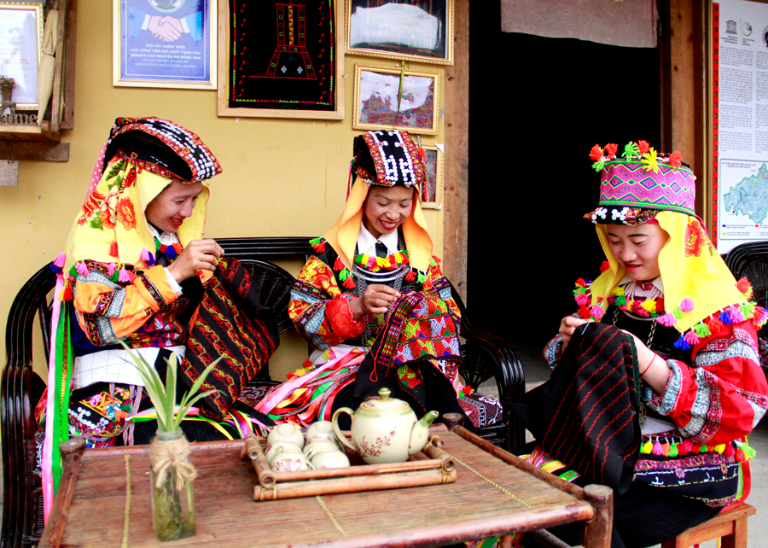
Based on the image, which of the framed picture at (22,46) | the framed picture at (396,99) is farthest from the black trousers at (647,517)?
the framed picture at (22,46)

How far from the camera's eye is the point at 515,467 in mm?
1809

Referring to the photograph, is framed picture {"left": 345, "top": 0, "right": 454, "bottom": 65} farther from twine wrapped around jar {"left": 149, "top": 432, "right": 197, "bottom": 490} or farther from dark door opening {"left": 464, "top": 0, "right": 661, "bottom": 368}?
twine wrapped around jar {"left": 149, "top": 432, "right": 197, "bottom": 490}

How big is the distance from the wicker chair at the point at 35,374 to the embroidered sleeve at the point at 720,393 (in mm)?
610

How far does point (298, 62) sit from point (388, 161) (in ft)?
3.49

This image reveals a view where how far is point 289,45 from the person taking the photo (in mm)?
3391

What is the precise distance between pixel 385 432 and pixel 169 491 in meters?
0.58

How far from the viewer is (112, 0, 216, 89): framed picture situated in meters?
3.19

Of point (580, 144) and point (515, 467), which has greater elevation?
point (580, 144)

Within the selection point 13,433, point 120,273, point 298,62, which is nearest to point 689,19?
point 298,62

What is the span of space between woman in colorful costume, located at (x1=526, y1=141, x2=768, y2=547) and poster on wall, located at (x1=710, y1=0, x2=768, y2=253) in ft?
7.85

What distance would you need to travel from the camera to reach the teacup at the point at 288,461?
1.59m

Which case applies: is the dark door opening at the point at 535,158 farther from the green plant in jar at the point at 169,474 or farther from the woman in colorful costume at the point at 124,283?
the green plant in jar at the point at 169,474

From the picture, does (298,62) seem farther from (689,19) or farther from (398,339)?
(689,19)

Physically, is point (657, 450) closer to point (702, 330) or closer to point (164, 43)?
point (702, 330)
